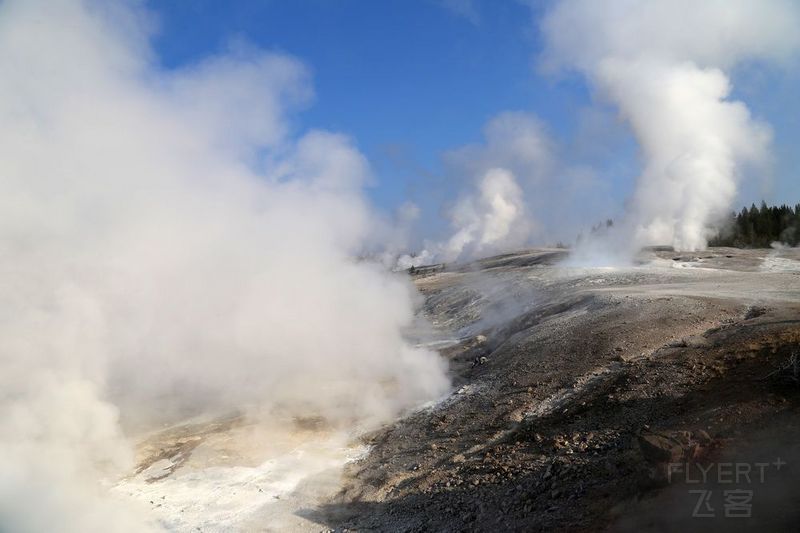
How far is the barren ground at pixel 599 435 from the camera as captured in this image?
5.90 meters

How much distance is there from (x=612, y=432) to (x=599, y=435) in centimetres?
20

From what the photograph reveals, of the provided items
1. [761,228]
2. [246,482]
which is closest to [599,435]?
[246,482]

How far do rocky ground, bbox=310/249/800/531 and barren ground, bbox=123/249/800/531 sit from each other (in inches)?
1.0

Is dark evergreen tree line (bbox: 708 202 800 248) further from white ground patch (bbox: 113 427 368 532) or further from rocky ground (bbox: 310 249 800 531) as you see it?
white ground patch (bbox: 113 427 368 532)

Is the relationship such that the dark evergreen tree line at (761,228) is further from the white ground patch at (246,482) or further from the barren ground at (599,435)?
the white ground patch at (246,482)

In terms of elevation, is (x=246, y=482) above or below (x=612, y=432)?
below

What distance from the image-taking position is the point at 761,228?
45.7 m

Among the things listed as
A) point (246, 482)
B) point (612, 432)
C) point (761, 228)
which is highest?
point (761, 228)

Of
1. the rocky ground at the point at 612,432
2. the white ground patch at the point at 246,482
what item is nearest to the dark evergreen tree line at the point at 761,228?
the rocky ground at the point at 612,432

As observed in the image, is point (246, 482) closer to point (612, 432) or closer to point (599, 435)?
point (599, 435)

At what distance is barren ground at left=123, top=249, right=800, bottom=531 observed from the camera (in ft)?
19.4

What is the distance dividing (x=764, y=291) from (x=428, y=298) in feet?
58.5

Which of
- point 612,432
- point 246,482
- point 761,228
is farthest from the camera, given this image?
point 761,228

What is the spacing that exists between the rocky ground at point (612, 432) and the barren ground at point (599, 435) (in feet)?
0.09
